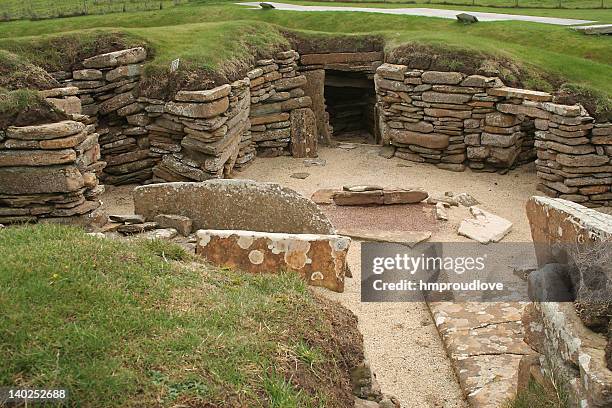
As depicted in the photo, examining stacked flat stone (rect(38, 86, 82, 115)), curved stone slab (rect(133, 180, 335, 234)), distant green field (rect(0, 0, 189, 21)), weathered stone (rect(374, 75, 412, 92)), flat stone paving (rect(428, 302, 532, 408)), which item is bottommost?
flat stone paving (rect(428, 302, 532, 408))

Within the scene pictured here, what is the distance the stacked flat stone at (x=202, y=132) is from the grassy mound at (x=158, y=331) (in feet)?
26.4

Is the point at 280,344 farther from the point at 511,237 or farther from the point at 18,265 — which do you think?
the point at 511,237

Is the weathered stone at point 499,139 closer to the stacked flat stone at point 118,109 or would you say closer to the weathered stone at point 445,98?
the weathered stone at point 445,98

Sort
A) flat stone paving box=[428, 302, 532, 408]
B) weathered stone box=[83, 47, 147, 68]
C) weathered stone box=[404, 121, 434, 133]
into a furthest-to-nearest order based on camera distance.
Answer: weathered stone box=[404, 121, 434, 133], weathered stone box=[83, 47, 147, 68], flat stone paving box=[428, 302, 532, 408]

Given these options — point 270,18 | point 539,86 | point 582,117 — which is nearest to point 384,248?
point 582,117

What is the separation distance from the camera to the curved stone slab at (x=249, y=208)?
976 centimetres

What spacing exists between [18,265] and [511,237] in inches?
369

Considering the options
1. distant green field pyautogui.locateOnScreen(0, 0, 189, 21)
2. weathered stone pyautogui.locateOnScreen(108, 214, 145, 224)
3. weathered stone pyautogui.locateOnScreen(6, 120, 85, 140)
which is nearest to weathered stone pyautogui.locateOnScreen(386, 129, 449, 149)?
weathered stone pyautogui.locateOnScreen(108, 214, 145, 224)

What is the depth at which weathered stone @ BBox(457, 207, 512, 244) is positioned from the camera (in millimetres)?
12680

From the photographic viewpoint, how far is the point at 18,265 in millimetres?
5863

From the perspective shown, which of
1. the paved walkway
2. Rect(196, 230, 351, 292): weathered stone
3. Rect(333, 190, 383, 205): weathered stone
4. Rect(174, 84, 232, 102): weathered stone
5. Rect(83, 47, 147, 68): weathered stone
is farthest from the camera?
the paved walkway

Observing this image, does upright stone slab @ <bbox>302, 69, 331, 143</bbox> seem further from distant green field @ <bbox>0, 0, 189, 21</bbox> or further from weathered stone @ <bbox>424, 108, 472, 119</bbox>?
distant green field @ <bbox>0, 0, 189, 21</bbox>

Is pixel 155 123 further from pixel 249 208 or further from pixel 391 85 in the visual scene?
pixel 249 208

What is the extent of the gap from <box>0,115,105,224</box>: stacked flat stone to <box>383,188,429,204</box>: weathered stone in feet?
19.4
